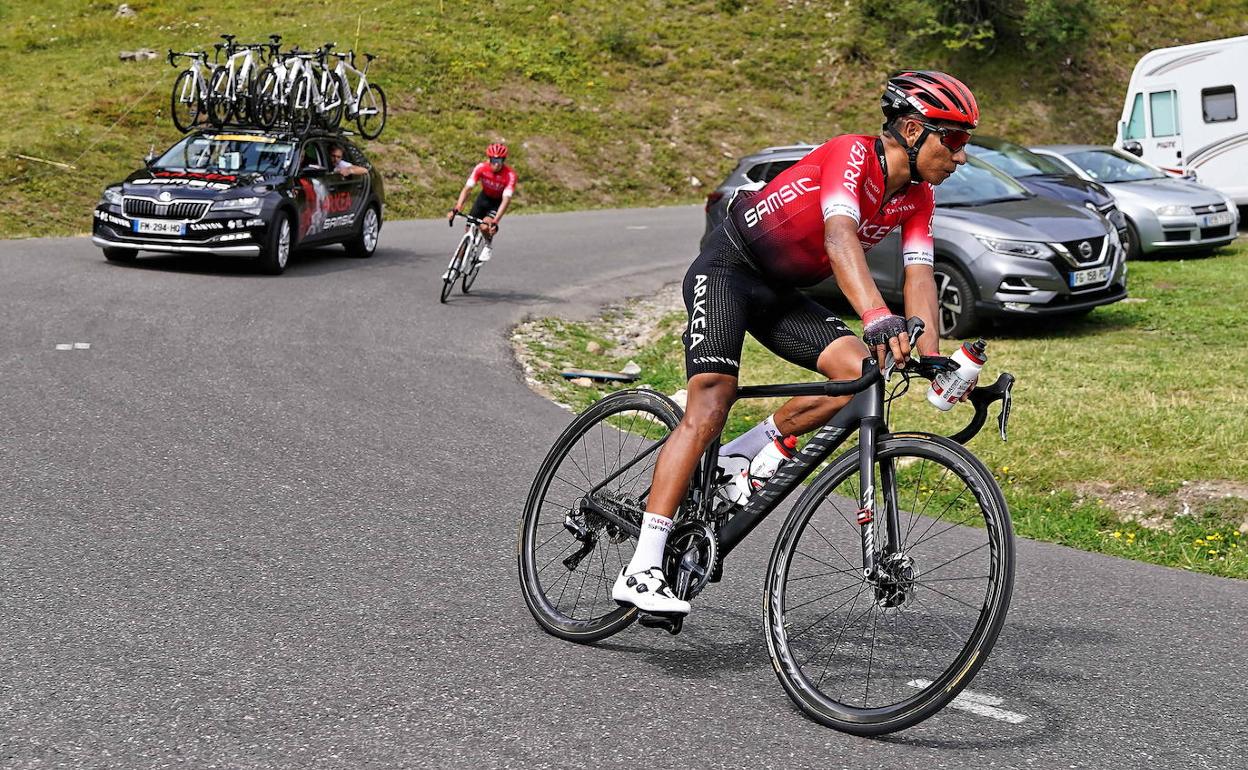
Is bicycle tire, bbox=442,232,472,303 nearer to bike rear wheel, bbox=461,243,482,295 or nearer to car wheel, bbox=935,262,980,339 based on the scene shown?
bike rear wheel, bbox=461,243,482,295

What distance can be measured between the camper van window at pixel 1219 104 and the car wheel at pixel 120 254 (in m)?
17.5

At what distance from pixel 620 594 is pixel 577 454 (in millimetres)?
840

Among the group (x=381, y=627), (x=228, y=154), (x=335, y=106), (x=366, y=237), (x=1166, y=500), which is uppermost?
(x=381, y=627)

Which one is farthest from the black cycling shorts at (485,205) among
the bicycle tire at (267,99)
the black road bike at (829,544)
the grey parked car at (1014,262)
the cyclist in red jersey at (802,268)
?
the cyclist in red jersey at (802,268)

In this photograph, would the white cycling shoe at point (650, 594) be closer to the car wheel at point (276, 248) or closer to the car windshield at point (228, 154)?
the car wheel at point (276, 248)

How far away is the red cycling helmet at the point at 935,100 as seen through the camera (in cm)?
428

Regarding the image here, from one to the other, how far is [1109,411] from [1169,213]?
10.8m

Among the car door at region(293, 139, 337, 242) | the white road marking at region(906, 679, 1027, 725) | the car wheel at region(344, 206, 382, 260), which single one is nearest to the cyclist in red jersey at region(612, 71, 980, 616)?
the white road marking at region(906, 679, 1027, 725)

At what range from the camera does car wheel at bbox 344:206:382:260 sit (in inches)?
765

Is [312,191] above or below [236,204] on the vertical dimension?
below

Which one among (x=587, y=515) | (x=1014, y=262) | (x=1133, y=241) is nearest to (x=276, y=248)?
(x=1014, y=262)

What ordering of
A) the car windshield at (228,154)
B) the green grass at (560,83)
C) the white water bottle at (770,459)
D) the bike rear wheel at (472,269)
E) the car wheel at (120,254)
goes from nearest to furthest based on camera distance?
the white water bottle at (770,459) < the bike rear wheel at (472,269) < the car wheel at (120,254) < the car windshield at (228,154) < the green grass at (560,83)

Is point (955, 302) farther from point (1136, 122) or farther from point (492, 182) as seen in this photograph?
point (1136, 122)

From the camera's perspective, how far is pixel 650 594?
4496mm
